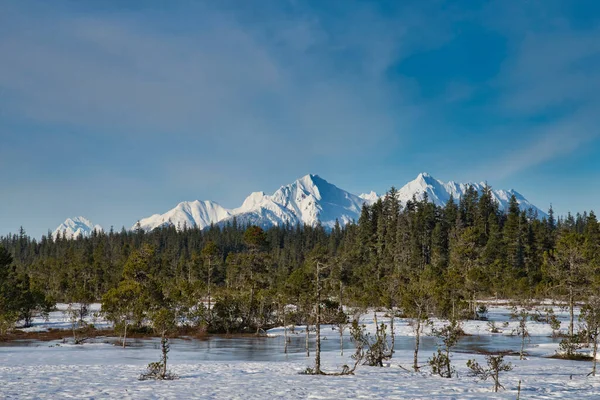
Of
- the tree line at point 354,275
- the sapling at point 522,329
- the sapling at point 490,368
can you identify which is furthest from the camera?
the tree line at point 354,275

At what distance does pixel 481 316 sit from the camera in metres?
65.3

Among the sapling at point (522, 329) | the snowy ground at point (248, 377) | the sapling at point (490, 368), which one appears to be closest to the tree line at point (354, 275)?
the snowy ground at point (248, 377)

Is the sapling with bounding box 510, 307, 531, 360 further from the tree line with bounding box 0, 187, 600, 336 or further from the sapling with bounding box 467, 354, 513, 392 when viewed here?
the sapling with bounding box 467, 354, 513, 392

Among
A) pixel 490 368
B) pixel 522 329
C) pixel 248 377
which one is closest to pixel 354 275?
pixel 522 329

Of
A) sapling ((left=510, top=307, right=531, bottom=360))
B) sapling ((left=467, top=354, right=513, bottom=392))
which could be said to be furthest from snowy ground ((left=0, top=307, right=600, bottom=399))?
sapling ((left=510, top=307, right=531, bottom=360))

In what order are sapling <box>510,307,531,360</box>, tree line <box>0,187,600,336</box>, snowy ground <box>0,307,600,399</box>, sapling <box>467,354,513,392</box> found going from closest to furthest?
snowy ground <box>0,307,600,399</box>, sapling <box>467,354,513,392</box>, sapling <box>510,307,531,360</box>, tree line <box>0,187,600,336</box>

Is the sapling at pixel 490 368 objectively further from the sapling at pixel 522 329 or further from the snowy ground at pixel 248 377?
the sapling at pixel 522 329

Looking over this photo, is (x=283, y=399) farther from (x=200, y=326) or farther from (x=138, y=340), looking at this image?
(x=200, y=326)

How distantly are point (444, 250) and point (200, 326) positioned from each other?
68.8 m

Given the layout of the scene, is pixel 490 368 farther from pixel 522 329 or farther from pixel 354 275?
pixel 354 275

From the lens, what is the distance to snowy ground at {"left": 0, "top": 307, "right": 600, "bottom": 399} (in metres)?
17.3

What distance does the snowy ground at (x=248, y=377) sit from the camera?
56.6ft

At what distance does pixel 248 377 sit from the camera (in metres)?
22.4

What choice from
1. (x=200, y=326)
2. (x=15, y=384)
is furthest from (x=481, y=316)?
(x=15, y=384)
